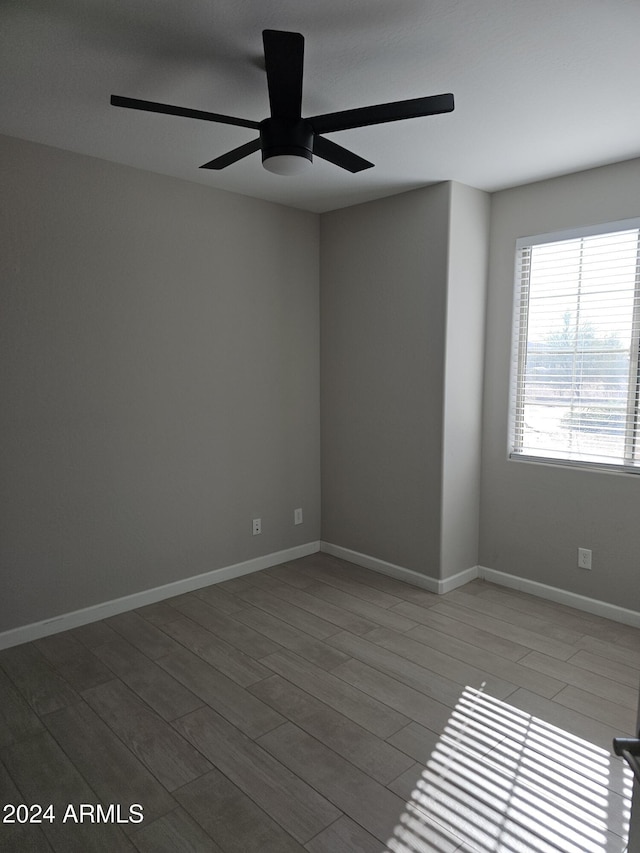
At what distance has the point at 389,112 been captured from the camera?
73.0 inches

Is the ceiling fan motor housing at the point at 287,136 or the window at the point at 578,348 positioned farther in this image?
the window at the point at 578,348

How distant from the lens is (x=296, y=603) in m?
3.49

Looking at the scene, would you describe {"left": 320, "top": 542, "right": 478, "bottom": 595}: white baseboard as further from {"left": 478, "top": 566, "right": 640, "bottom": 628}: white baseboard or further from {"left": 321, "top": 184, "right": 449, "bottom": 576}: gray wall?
{"left": 478, "top": 566, "right": 640, "bottom": 628}: white baseboard

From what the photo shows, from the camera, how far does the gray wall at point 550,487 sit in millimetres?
3189

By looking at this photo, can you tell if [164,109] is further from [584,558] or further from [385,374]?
[584,558]

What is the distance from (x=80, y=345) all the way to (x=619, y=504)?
3020 millimetres

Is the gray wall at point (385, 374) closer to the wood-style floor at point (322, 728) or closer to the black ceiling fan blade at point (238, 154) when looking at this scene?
the wood-style floor at point (322, 728)

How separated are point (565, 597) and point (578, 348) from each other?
1.46m

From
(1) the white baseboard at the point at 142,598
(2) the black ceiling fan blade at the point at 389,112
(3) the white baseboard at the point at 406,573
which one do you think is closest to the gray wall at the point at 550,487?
(3) the white baseboard at the point at 406,573

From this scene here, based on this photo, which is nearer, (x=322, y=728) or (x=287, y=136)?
(x=287, y=136)

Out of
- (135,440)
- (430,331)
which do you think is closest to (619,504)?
(430,331)

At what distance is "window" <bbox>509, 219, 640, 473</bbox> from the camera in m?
3.16

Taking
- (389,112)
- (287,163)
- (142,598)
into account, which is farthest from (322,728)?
(389,112)

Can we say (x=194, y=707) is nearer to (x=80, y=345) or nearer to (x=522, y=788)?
(x=522, y=788)
